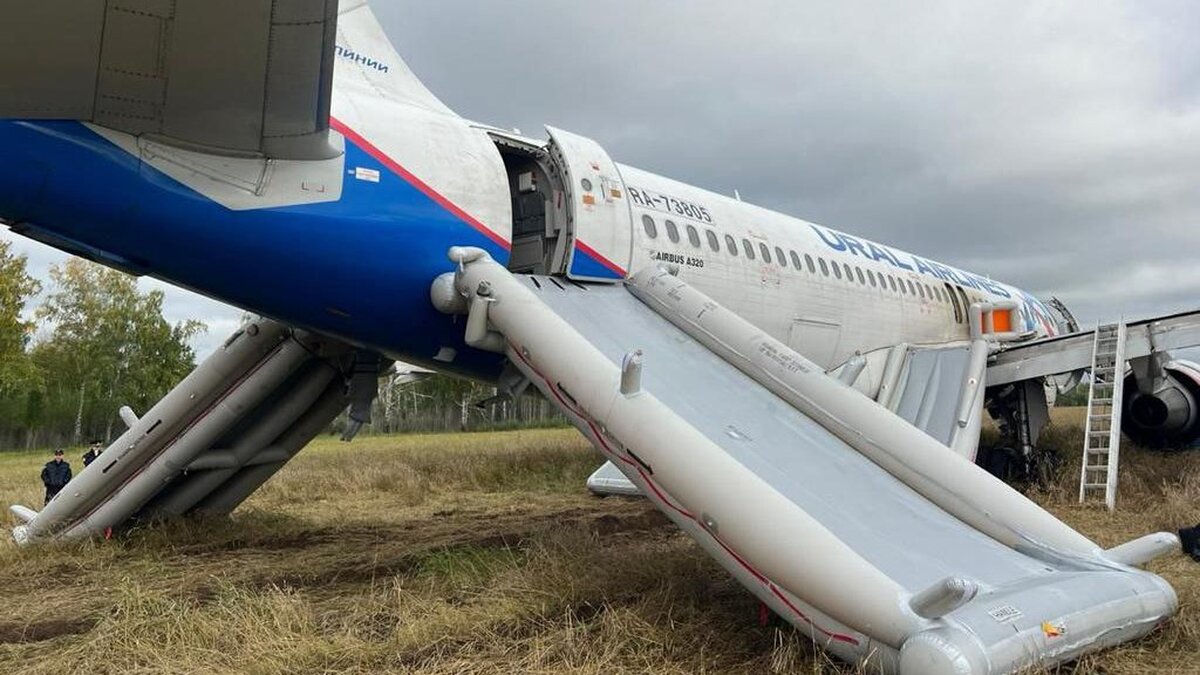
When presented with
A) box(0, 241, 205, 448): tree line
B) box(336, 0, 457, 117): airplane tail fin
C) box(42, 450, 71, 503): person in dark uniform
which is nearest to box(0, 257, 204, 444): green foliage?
box(0, 241, 205, 448): tree line

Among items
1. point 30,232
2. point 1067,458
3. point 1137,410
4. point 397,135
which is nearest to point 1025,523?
point 397,135

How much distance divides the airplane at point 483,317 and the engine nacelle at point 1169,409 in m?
5.50

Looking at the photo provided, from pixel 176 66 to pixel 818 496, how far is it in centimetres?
415

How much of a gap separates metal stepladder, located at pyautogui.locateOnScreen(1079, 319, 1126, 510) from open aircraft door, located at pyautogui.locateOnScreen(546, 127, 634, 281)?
235 inches

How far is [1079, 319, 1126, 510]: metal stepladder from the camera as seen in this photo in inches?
383

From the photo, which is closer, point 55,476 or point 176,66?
point 176,66

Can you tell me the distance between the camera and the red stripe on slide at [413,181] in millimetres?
6215

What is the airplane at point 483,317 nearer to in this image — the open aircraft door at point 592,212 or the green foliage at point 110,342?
the open aircraft door at point 592,212

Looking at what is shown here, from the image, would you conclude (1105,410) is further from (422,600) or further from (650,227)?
(422,600)

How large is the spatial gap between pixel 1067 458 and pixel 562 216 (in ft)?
31.8

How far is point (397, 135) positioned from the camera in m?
6.55

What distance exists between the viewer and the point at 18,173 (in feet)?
16.0

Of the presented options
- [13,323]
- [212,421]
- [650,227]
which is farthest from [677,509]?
[13,323]

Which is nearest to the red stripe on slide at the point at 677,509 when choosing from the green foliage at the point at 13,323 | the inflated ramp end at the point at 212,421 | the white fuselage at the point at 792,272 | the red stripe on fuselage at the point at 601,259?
the red stripe on fuselage at the point at 601,259
